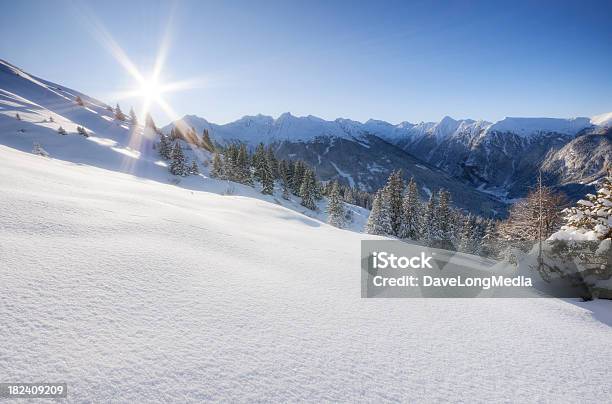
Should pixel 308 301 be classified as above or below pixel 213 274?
below

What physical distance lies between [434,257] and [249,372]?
23.9ft

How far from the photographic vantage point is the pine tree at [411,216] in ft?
127

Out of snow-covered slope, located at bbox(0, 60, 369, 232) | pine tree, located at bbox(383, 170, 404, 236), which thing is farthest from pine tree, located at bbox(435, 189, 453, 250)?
snow-covered slope, located at bbox(0, 60, 369, 232)

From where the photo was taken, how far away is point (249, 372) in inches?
115

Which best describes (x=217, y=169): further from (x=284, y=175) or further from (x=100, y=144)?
(x=100, y=144)

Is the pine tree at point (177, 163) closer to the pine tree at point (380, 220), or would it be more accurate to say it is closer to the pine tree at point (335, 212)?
the pine tree at point (335, 212)

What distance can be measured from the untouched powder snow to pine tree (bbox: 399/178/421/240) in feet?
108

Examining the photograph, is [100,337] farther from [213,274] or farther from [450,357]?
[450,357]

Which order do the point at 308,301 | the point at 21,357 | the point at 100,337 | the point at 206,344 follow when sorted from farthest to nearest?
the point at 308,301, the point at 206,344, the point at 100,337, the point at 21,357

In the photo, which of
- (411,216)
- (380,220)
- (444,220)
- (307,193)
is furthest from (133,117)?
(444,220)

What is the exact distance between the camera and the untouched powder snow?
2.67 metres

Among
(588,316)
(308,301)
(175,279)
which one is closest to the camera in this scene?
(175,279)

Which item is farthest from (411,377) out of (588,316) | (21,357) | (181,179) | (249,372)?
(181,179)
